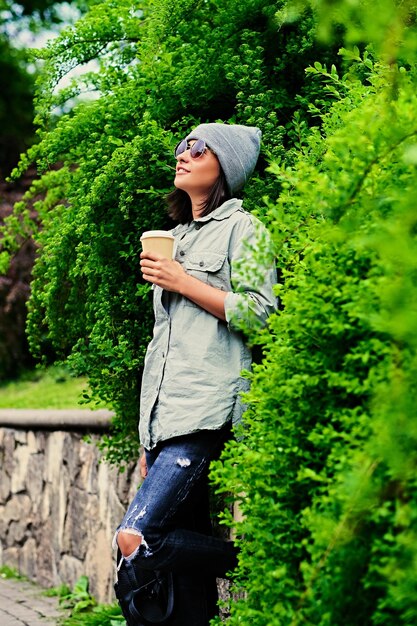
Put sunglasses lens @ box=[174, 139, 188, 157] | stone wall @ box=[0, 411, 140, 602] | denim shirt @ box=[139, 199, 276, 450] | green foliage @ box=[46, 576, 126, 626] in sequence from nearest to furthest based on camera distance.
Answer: denim shirt @ box=[139, 199, 276, 450] → sunglasses lens @ box=[174, 139, 188, 157] → green foliage @ box=[46, 576, 126, 626] → stone wall @ box=[0, 411, 140, 602]

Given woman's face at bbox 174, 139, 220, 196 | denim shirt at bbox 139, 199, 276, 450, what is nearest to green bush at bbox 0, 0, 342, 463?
woman's face at bbox 174, 139, 220, 196

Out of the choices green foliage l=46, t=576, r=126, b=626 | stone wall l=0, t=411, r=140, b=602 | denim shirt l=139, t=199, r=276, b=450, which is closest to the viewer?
denim shirt l=139, t=199, r=276, b=450

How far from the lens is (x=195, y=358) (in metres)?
3.07

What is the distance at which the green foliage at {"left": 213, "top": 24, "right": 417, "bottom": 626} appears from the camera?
1766 millimetres

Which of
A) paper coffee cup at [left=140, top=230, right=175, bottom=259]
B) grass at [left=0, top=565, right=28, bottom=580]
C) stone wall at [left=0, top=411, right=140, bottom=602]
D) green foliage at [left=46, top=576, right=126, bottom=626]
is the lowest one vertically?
grass at [left=0, top=565, right=28, bottom=580]

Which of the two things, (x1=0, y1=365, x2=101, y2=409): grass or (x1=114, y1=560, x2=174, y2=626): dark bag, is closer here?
(x1=114, y1=560, x2=174, y2=626): dark bag

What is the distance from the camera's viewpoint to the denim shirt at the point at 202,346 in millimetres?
3004

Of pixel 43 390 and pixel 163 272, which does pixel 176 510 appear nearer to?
pixel 163 272

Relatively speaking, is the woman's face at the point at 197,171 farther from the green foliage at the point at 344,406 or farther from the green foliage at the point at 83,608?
the green foliage at the point at 83,608

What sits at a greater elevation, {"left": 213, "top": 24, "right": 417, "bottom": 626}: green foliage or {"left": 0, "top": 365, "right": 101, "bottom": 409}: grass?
{"left": 213, "top": 24, "right": 417, "bottom": 626}: green foliage

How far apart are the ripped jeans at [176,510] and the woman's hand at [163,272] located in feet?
1.56

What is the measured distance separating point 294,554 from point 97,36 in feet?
8.76

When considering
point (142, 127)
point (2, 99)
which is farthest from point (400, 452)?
point (2, 99)

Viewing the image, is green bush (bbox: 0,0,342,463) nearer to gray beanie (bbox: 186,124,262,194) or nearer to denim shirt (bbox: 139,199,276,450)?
gray beanie (bbox: 186,124,262,194)
